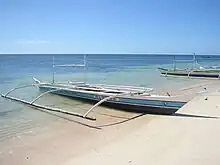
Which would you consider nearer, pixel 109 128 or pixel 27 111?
pixel 109 128

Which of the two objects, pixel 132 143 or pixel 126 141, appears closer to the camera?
pixel 132 143

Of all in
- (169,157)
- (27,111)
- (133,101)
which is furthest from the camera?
(27,111)

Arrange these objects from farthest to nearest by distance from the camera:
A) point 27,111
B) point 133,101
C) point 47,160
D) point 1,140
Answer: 1. point 27,111
2. point 133,101
3. point 1,140
4. point 47,160

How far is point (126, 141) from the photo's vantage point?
17.0 ft

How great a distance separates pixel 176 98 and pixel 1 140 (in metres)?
5.10

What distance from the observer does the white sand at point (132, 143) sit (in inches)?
160

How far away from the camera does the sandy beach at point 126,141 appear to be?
411 centimetres

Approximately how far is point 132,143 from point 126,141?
9.6 inches

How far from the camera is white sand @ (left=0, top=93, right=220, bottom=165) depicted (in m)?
4.07

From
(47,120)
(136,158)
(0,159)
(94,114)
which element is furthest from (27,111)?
(136,158)

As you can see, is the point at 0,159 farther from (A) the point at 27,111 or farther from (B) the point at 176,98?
(B) the point at 176,98

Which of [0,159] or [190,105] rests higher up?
[190,105]

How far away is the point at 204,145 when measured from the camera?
14.1 feet

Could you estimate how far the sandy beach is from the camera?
4.11m
